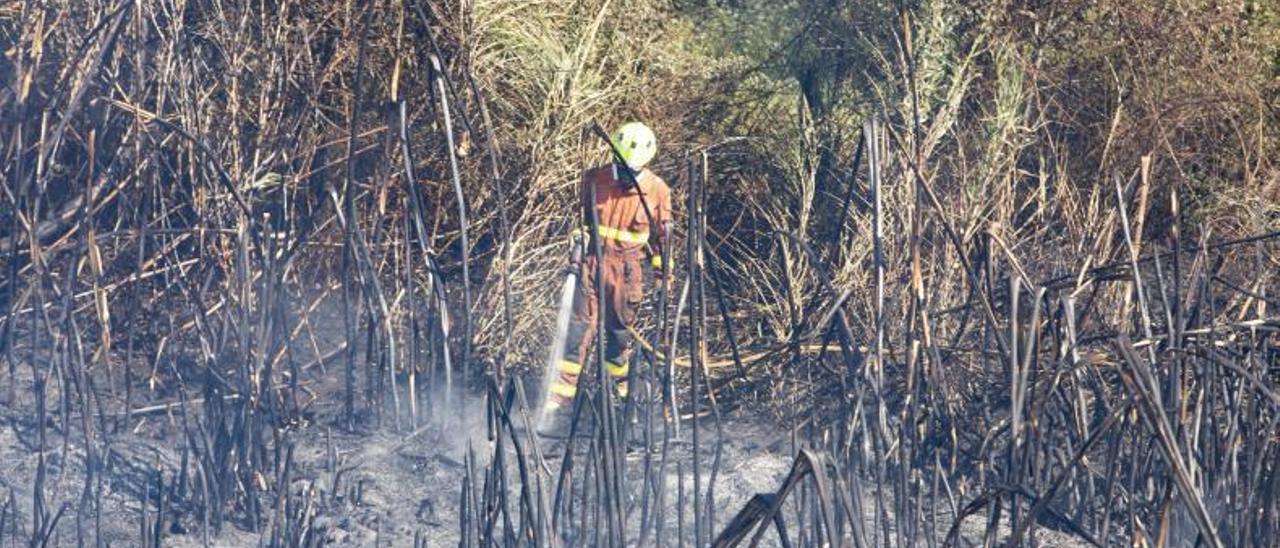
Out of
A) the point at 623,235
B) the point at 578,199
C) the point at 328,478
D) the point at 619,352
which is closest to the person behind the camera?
the point at 328,478

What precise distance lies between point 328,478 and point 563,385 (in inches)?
73.4

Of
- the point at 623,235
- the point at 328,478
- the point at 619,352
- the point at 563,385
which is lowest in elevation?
the point at 328,478

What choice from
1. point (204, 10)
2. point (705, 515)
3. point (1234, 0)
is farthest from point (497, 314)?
point (1234, 0)

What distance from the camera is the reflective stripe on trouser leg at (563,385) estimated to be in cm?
759

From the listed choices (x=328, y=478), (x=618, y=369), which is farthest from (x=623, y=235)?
(x=328, y=478)

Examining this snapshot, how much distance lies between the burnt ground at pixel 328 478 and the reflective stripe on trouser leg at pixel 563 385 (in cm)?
55

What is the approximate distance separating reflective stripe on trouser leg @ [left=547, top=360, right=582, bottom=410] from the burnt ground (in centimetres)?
55

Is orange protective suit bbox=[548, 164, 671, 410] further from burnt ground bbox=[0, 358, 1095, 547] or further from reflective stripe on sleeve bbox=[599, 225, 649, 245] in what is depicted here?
burnt ground bbox=[0, 358, 1095, 547]

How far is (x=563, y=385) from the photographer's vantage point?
762 centimetres

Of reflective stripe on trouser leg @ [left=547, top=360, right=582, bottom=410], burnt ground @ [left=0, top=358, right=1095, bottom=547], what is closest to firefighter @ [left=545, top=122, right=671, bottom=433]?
reflective stripe on trouser leg @ [left=547, top=360, right=582, bottom=410]

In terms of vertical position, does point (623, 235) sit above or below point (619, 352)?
above

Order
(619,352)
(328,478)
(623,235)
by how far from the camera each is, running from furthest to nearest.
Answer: (619,352), (623,235), (328,478)

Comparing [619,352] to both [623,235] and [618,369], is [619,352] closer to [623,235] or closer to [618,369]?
[618,369]

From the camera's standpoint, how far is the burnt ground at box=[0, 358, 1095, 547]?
17.2 ft
